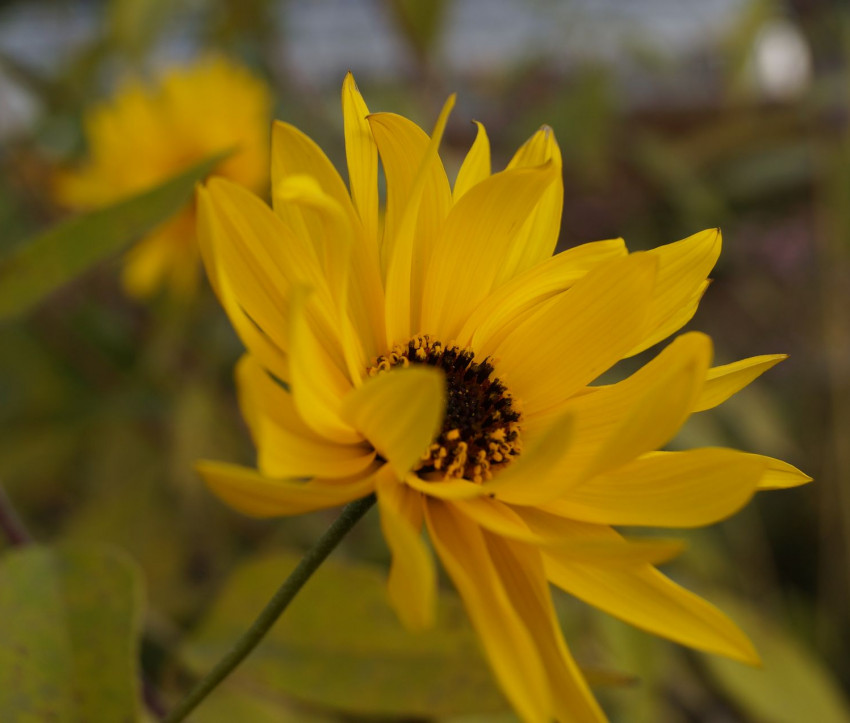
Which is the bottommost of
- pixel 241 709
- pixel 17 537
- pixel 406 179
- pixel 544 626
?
pixel 241 709

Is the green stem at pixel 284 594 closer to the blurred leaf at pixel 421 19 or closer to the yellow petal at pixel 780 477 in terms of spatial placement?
the yellow petal at pixel 780 477

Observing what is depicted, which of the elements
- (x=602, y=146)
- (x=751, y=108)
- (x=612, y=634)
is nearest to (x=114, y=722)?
(x=612, y=634)

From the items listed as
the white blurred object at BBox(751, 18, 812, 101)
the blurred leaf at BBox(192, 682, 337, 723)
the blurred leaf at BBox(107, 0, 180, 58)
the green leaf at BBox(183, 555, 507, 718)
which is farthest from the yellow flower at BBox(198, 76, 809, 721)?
the white blurred object at BBox(751, 18, 812, 101)

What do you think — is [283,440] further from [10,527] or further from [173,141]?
[173,141]

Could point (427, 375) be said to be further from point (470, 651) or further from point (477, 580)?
point (470, 651)

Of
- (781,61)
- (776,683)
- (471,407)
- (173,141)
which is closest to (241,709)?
(471,407)
